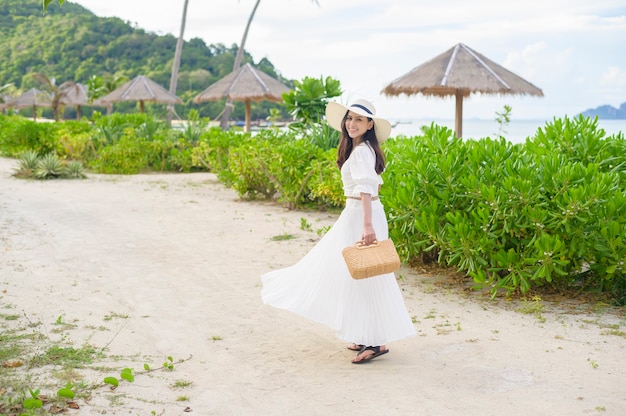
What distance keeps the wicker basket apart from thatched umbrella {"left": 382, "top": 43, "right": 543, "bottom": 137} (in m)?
11.7

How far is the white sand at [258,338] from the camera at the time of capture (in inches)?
147

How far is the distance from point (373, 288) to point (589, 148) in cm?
356

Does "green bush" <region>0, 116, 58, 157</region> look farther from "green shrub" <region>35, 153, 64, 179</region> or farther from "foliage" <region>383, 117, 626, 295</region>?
"foliage" <region>383, 117, 626, 295</region>

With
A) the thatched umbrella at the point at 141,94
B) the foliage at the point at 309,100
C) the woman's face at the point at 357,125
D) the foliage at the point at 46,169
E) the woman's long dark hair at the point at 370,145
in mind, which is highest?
the thatched umbrella at the point at 141,94

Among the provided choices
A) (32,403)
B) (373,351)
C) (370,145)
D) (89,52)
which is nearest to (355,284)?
(373,351)

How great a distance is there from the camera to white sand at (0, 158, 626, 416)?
12.3 feet

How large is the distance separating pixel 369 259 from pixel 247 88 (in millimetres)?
19597

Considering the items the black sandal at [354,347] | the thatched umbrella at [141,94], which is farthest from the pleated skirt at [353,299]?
the thatched umbrella at [141,94]

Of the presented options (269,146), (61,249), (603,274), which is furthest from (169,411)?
(269,146)

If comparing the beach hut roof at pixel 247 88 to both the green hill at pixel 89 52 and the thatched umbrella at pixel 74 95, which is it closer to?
the thatched umbrella at pixel 74 95

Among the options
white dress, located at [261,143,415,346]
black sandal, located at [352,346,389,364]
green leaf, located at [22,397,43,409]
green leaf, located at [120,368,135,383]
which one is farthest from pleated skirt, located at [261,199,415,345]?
green leaf, located at [22,397,43,409]

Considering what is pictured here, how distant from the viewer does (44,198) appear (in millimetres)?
11781

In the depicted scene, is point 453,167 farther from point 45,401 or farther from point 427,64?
point 427,64

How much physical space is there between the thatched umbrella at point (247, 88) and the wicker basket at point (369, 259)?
1878cm
